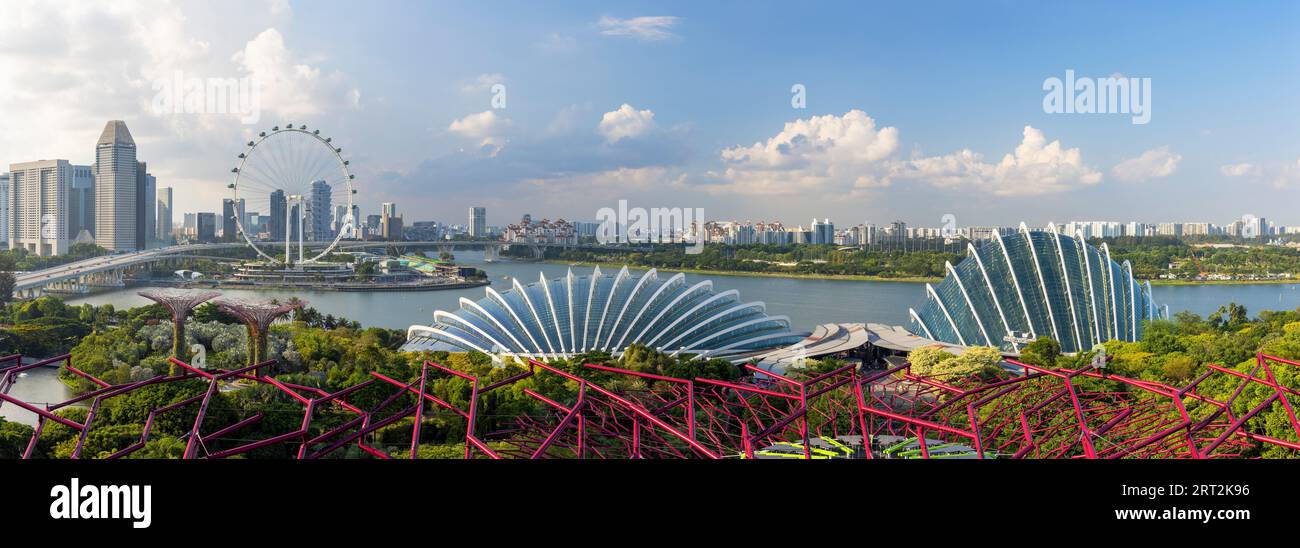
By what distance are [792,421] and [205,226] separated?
73.8 m

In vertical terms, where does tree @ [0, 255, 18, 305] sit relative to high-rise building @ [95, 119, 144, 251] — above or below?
below

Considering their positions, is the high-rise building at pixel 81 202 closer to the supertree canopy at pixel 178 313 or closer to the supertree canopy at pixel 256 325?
the supertree canopy at pixel 178 313

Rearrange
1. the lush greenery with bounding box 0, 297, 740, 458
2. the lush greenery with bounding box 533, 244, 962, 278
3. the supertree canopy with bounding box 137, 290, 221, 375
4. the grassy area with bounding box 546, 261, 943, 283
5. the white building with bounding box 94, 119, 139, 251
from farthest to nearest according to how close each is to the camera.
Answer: the lush greenery with bounding box 533, 244, 962, 278, the grassy area with bounding box 546, 261, 943, 283, the white building with bounding box 94, 119, 139, 251, the supertree canopy with bounding box 137, 290, 221, 375, the lush greenery with bounding box 0, 297, 740, 458

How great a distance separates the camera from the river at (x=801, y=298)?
3531 cm

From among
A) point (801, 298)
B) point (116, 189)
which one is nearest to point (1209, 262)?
point (801, 298)

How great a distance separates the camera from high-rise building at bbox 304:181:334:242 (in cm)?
6009

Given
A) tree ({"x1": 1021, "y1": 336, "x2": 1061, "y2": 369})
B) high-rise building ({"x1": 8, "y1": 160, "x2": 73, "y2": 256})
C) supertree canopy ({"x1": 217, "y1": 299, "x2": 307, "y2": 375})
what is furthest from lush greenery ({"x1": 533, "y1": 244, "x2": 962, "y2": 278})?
supertree canopy ({"x1": 217, "y1": 299, "x2": 307, "y2": 375})

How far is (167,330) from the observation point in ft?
66.9

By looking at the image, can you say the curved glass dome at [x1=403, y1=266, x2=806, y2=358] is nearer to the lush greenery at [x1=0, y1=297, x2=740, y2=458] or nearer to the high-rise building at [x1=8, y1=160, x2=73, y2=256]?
the lush greenery at [x1=0, y1=297, x2=740, y2=458]

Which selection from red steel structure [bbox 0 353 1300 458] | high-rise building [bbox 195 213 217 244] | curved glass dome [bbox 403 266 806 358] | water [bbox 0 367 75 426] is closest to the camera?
red steel structure [bbox 0 353 1300 458]

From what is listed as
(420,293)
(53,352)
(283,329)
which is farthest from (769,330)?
(420,293)

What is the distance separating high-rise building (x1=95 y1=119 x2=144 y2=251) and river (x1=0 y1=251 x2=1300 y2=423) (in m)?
10.1
